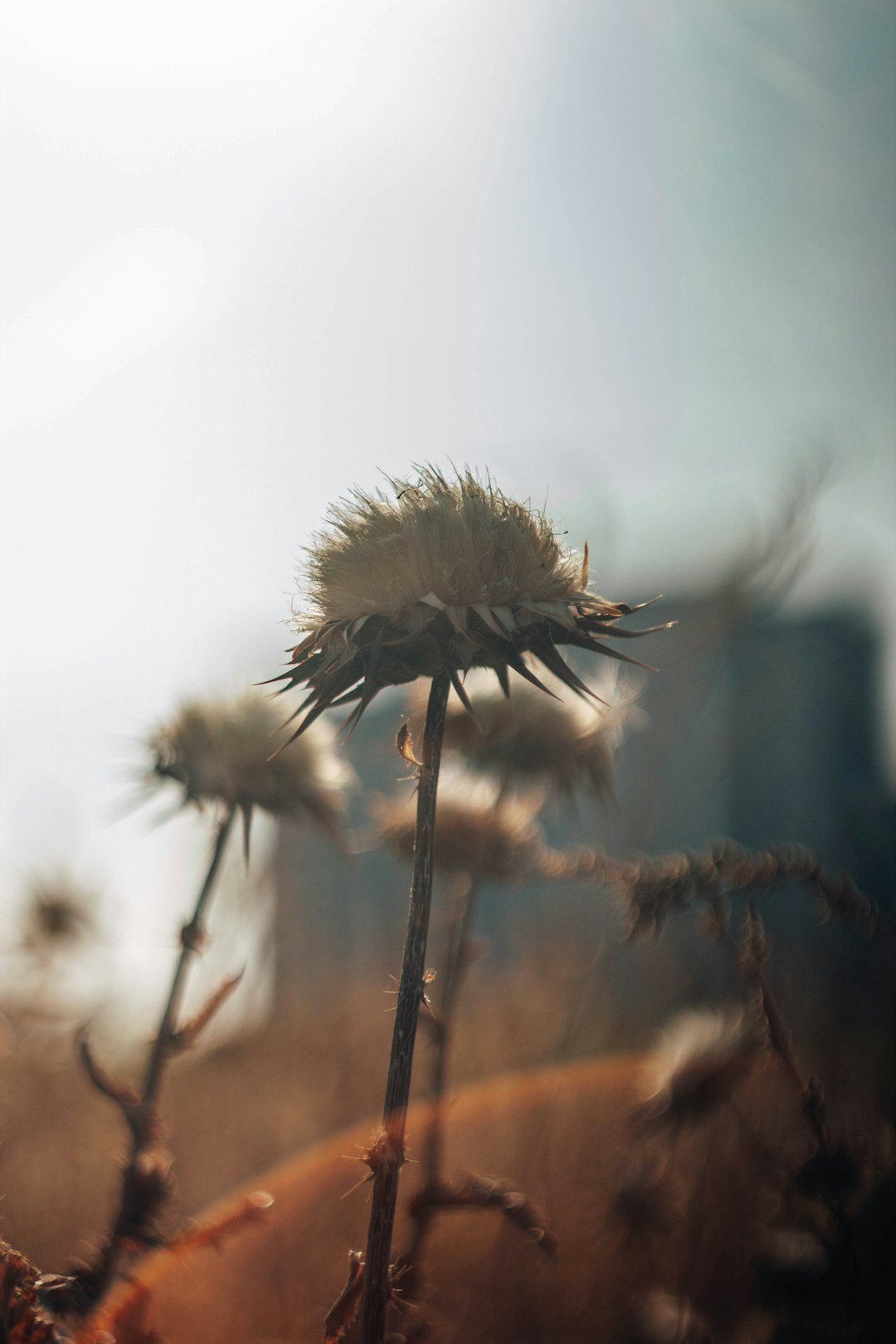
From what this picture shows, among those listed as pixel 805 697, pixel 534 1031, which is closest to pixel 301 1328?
pixel 534 1031

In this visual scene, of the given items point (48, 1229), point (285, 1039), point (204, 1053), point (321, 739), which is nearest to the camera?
point (321, 739)

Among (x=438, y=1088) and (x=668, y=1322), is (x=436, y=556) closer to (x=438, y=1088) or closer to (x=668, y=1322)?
(x=438, y=1088)

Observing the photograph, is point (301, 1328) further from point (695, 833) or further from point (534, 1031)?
point (695, 833)

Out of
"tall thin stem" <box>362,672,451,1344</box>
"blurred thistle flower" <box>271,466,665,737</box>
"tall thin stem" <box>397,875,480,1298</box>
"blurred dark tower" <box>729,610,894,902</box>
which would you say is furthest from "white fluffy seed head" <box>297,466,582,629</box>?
"blurred dark tower" <box>729,610,894,902</box>

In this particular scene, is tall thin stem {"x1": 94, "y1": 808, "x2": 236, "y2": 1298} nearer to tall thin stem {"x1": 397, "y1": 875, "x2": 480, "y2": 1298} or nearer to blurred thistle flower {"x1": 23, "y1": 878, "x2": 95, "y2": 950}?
tall thin stem {"x1": 397, "y1": 875, "x2": 480, "y2": 1298}

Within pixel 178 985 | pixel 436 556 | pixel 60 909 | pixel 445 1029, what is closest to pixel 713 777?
pixel 60 909

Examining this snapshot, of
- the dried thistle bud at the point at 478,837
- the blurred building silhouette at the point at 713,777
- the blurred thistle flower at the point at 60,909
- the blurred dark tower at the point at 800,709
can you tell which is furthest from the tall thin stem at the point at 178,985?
the blurred dark tower at the point at 800,709
